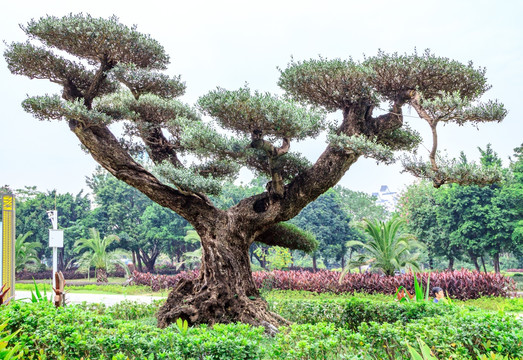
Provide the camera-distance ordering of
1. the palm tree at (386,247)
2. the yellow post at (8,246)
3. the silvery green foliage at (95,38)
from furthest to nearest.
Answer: the palm tree at (386,247), the yellow post at (8,246), the silvery green foliage at (95,38)

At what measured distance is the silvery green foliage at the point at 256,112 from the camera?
5766 millimetres

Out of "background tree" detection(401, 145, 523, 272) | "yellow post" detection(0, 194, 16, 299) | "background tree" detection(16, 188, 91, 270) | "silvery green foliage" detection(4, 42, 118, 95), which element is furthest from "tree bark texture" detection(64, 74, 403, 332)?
"background tree" detection(16, 188, 91, 270)

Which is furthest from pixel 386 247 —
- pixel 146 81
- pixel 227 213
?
pixel 146 81

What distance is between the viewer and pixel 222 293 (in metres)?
6.64

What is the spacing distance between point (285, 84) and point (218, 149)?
1624 millimetres

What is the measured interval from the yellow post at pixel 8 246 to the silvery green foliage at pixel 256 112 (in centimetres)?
504

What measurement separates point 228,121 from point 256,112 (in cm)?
54

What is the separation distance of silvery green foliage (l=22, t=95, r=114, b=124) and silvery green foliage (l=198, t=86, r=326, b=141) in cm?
164

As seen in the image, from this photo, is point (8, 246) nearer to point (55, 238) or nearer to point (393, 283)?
point (55, 238)

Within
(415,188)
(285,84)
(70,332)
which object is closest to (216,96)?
(285,84)

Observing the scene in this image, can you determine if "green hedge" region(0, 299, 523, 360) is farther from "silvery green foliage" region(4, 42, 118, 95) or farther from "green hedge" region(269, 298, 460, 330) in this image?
"silvery green foliage" region(4, 42, 118, 95)

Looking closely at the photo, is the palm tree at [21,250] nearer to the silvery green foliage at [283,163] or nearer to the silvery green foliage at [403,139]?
the silvery green foliage at [283,163]

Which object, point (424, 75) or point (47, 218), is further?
point (47, 218)

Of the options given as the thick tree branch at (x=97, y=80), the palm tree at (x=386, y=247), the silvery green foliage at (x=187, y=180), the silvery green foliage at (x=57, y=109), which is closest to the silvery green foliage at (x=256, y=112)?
the silvery green foliage at (x=187, y=180)
